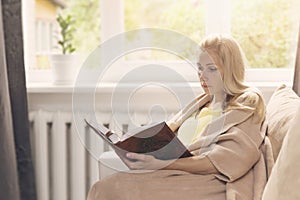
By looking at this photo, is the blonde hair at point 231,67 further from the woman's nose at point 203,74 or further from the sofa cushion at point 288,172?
the sofa cushion at point 288,172

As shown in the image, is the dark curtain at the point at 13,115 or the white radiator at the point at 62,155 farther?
the white radiator at the point at 62,155

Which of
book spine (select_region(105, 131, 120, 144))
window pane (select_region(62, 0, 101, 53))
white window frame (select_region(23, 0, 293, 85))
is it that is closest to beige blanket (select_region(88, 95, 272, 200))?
book spine (select_region(105, 131, 120, 144))

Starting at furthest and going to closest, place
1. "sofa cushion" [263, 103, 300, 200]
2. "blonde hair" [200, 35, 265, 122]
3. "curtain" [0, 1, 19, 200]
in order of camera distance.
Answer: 1. "curtain" [0, 1, 19, 200]
2. "blonde hair" [200, 35, 265, 122]
3. "sofa cushion" [263, 103, 300, 200]

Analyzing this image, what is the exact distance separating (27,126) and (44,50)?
1.64ft

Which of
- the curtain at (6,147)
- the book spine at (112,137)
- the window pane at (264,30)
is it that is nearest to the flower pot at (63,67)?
the curtain at (6,147)

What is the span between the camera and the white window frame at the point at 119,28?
2646 millimetres

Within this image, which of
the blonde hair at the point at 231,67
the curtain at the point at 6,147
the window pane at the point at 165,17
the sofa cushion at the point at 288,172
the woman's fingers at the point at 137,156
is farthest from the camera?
the window pane at the point at 165,17

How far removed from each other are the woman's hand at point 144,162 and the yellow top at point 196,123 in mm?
193

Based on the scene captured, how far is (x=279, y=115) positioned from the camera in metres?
1.95

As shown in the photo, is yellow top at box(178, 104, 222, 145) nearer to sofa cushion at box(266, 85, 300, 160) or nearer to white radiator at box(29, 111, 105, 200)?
sofa cushion at box(266, 85, 300, 160)

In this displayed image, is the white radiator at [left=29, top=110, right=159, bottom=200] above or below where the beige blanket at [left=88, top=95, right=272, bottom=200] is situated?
below

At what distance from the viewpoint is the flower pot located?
266 centimetres

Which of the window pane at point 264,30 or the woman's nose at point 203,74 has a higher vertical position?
the window pane at point 264,30

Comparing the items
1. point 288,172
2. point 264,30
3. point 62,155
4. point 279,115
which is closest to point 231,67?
point 279,115
